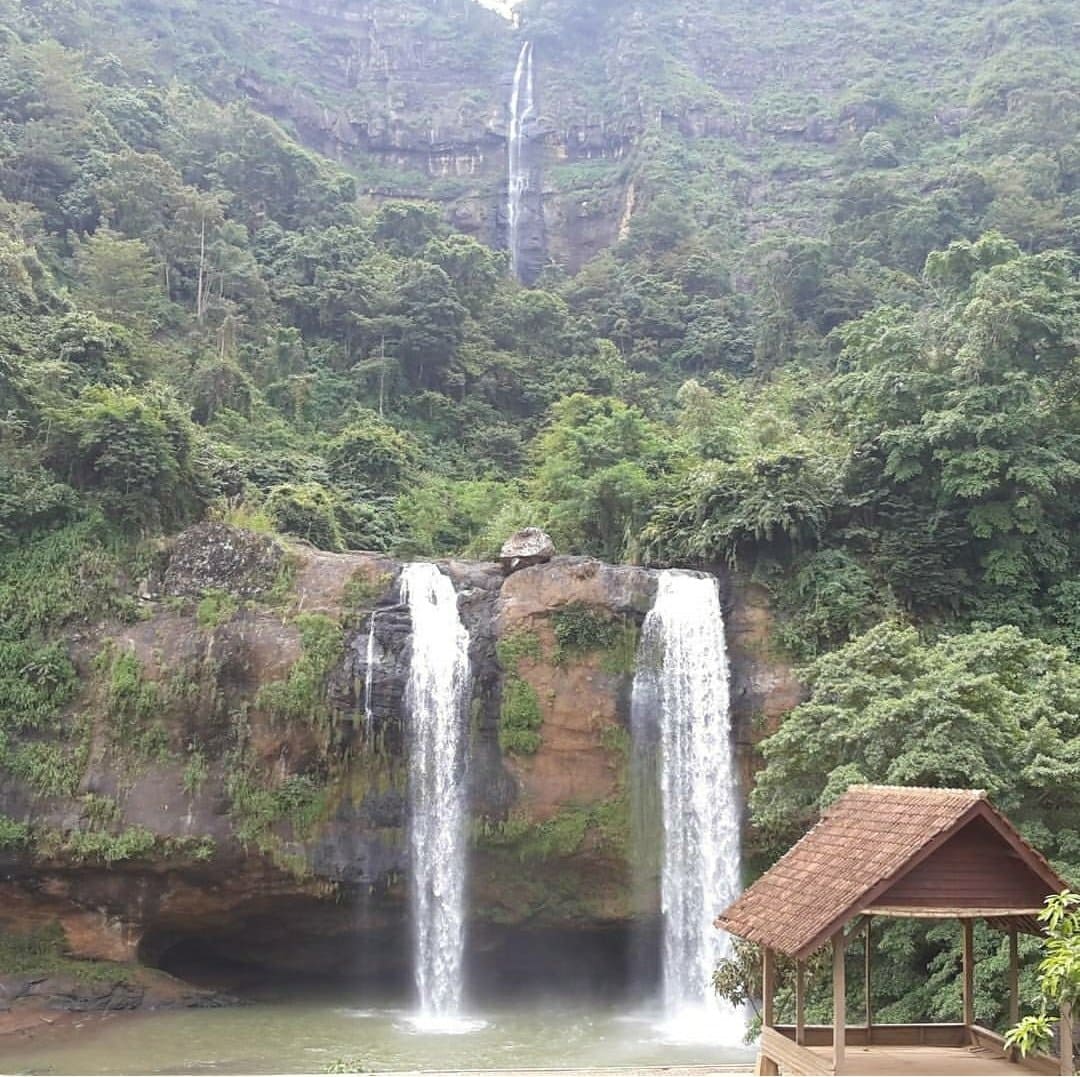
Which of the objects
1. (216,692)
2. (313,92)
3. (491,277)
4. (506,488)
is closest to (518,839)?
(216,692)

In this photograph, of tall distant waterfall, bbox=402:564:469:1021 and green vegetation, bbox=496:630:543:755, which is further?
green vegetation, bbox=496:630:543:755

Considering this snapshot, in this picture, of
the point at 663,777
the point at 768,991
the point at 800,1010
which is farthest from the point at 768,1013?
the point at 663,777

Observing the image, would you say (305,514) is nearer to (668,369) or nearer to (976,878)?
(668,369)

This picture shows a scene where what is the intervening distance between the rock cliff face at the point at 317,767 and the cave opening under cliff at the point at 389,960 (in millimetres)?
65

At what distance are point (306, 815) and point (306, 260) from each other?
22.0 m

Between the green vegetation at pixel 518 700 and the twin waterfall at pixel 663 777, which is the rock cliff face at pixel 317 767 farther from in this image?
the twin waterfall at pixel 663 777

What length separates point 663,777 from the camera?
1953 centimetres

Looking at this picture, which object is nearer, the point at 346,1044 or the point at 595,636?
the point at 346,1044

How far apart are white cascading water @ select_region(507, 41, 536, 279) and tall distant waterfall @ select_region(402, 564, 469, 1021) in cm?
2914

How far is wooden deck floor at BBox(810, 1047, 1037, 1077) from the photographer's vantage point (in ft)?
26.4

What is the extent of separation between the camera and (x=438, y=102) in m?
54.2

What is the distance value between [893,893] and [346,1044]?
1063 cm

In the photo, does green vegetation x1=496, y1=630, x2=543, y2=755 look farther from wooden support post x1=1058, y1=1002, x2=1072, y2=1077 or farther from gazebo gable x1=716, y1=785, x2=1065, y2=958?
wooden support post x1=1058, y1=1002, x2=1072, y2=1077

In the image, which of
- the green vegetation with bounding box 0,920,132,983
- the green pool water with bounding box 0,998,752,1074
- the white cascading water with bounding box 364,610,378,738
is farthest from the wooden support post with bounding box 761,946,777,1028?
the green vegetation with bounding box 0,920,132,983
